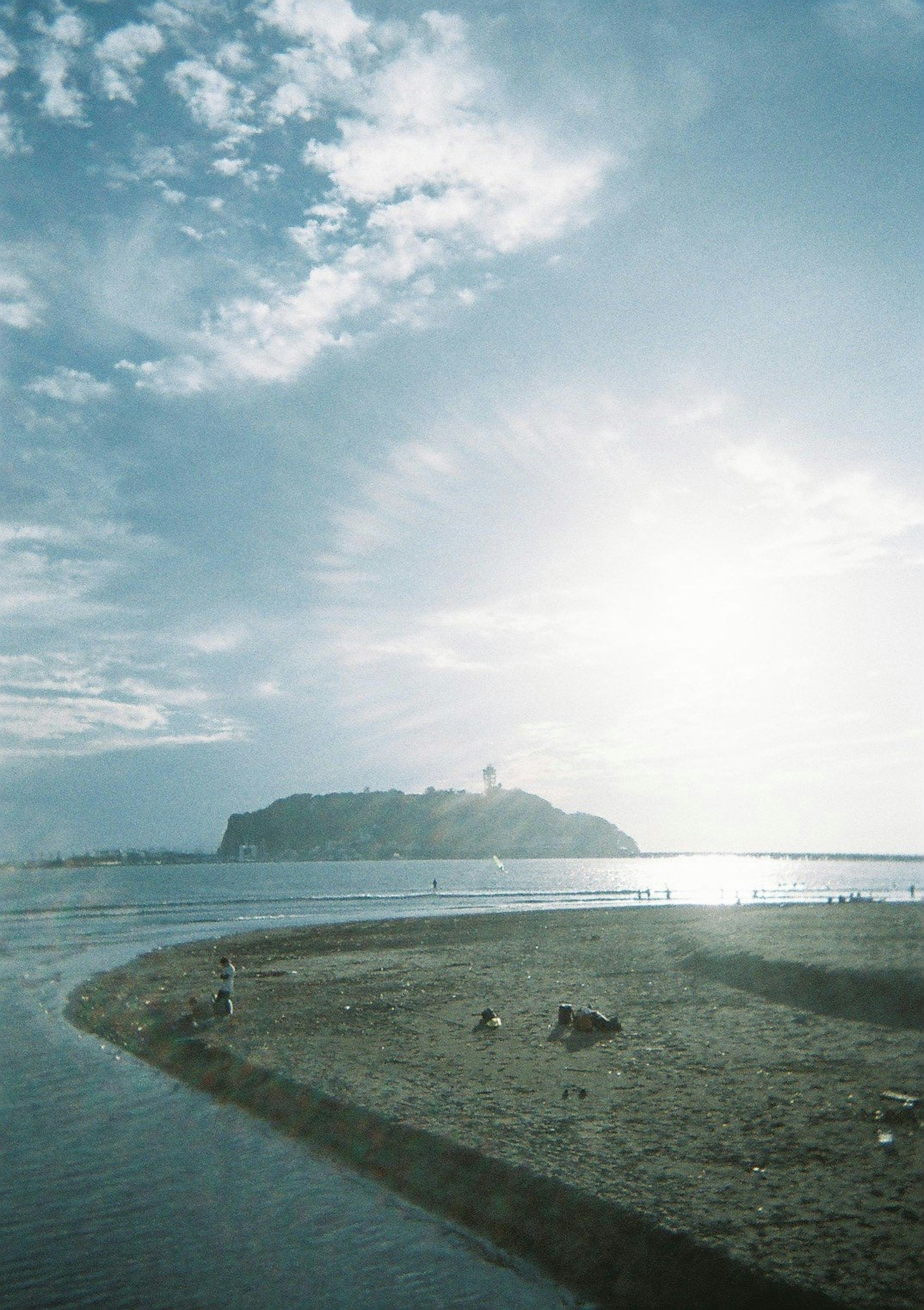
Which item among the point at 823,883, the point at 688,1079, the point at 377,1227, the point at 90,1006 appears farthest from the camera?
the point at 823,883

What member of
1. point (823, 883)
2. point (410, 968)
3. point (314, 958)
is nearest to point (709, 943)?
point (410, 968)

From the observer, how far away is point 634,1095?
16.0 metres

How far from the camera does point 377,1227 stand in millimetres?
12102

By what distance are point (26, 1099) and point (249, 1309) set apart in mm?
11781

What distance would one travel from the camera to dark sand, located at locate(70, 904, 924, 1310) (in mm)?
10148

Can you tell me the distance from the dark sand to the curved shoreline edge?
0.10 feet

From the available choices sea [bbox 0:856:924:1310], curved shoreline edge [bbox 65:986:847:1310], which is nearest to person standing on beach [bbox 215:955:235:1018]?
sea [bbox 0:856:924:1310]

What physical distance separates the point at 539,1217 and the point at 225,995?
18.0m

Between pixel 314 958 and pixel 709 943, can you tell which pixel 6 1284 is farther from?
pixel 314 958

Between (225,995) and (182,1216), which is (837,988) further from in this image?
(182,1216)

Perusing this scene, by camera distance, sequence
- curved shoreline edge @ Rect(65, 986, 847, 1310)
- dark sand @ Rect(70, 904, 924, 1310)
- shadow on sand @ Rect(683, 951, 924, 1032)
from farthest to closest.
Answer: shadow on sand @ Rect(683, 951, 924, 1032), dark sand @ Rect(70, 904, 924, 1310), curved shoreline edge @ Rect(65, 986, 847, 1310)

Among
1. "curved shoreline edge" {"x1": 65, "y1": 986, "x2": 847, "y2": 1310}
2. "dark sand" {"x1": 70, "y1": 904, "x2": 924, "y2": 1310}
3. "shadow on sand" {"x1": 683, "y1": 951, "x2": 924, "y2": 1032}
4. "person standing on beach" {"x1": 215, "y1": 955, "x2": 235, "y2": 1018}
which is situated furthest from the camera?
"person standing on beach" {"x1": 215, "y1": 955, "x2": 235, "y2": 1018}

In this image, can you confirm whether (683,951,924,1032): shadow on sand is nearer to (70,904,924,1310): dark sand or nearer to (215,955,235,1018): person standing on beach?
(70,904,924,1310): dark sand

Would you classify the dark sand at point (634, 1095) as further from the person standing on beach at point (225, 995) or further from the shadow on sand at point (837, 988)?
the person standing on beach at point (225, 995)
